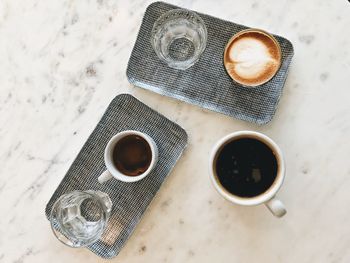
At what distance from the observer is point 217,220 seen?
1.19 m

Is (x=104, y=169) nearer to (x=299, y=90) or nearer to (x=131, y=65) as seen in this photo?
(x=131, y=65)

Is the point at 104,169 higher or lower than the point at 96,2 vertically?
lower

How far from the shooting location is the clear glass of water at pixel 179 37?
1.20 m

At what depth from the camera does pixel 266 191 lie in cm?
110

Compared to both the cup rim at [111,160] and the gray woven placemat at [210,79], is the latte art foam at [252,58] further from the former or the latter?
the cup rim at [111,160]

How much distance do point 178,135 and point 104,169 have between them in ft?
0.55

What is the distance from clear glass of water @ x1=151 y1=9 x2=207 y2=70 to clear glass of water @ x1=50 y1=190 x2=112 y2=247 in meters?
0.31

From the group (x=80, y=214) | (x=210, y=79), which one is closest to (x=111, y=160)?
(x=80, y=214)

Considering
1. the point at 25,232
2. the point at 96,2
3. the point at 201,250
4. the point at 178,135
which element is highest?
the point at 96,2

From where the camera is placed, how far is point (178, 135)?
119cm

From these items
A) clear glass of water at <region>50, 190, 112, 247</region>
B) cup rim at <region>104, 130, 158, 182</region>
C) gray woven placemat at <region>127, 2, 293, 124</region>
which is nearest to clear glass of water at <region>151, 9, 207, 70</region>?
gray woven placemat at <region>127, 2, 293, 124</region>

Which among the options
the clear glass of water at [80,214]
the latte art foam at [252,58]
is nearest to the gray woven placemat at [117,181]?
the clear glass of water at [80,214]

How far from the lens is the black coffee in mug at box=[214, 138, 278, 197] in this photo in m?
1.12

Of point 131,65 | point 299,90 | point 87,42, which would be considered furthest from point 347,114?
point 87,42
